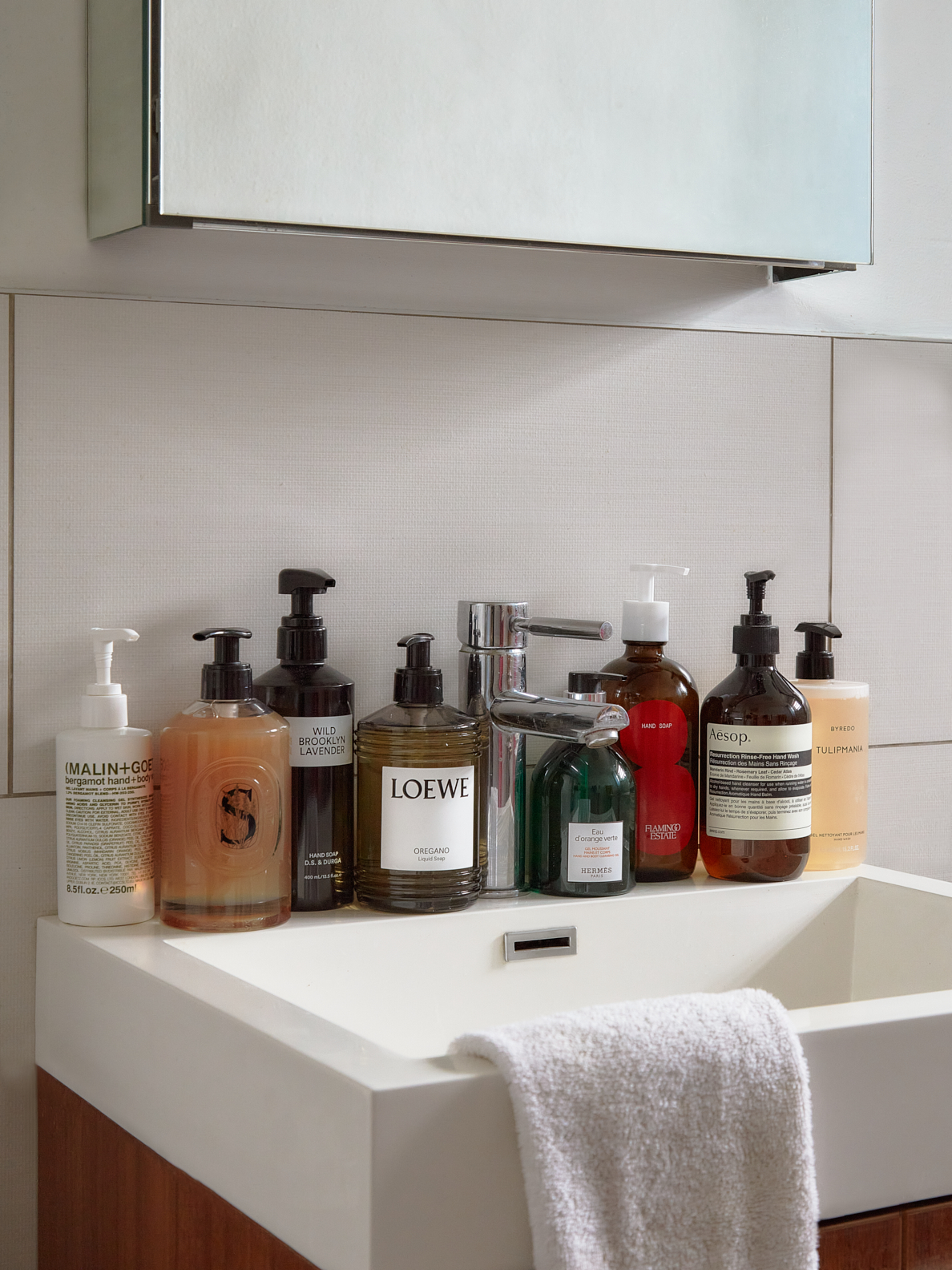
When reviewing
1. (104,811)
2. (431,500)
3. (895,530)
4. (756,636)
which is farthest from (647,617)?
(104,811)

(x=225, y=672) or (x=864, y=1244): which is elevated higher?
(x=225, y=672)

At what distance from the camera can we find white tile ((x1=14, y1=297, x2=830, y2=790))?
917mm

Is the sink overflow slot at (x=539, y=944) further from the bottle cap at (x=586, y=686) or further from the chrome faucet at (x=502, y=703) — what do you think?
the bottle cap at (x=586, y=686)

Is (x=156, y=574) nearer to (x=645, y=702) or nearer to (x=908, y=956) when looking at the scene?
(x=645, y=702)

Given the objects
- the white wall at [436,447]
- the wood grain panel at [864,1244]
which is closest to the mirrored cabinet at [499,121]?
the white wall at [436,447]

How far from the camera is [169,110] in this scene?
0.85 meters

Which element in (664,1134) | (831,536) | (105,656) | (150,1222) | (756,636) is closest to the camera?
(664,1134)

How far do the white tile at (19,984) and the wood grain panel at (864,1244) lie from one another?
529 millimetres

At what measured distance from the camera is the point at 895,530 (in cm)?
118

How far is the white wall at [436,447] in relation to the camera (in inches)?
35.9

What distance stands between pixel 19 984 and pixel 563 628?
435mm

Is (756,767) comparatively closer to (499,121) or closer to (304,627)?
(304,627)

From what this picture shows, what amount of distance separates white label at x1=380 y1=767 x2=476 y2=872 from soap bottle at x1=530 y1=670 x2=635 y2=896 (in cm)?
8

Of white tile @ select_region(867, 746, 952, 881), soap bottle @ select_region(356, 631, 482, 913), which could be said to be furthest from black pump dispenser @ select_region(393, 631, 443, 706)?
white tile @ select_region(867, 746, 952, 881)
